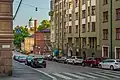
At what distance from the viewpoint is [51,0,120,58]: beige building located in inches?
2168

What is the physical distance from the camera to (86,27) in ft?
219

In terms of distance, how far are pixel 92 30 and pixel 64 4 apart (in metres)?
22.3

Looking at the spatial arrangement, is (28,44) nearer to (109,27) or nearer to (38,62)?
(109,27)

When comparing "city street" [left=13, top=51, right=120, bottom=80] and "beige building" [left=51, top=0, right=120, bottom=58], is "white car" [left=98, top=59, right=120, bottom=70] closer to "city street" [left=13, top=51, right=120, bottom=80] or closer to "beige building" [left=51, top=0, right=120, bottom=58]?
"city street" [left=13, top=51, right=120, bottom=80]

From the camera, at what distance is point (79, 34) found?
7056cm

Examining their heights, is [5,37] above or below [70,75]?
above

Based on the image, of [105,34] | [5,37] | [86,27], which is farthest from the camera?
[86,27]

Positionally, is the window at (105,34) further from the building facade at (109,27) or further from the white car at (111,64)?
the white car at (111,64)

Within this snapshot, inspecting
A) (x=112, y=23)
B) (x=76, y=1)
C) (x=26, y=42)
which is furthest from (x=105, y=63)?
(x=26, y=42)

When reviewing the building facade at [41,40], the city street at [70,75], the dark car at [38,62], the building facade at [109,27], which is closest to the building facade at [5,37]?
the city street at [70,75]

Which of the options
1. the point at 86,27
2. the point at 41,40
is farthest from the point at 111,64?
the point at 41,40

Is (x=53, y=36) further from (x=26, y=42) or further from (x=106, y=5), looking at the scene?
(x=26, y=42)

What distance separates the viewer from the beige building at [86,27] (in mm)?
55056

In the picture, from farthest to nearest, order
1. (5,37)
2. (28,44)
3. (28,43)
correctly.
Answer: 1. (28,44)
2. (28,43)
3. (5,37)
